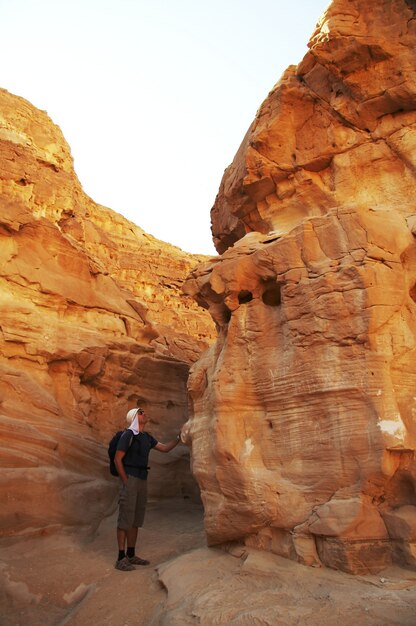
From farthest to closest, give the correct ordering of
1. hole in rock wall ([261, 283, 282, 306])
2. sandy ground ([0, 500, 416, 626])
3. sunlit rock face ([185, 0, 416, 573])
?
hole in rock wall ([261, 283, 282, 306]) → sunlit rock face ([185, 0, 416, 573]) → sandy ground ([0, 500, 416, 626])

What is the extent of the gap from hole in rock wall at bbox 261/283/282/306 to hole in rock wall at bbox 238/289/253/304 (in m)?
0.21

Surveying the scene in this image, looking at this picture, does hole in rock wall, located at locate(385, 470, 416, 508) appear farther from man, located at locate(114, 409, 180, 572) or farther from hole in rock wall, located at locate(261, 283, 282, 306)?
man, located at locate(114, 409, 180, 572)

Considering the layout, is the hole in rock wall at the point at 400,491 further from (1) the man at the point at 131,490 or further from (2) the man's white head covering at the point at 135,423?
(2) the man's white head covering at the point at 135,423

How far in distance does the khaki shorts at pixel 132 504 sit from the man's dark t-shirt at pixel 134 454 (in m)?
0.10

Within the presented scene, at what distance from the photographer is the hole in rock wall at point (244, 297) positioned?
7.06 metres

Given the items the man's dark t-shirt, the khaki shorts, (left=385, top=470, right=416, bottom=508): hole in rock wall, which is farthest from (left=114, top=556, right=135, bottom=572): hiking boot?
(left=385, top=470, right=416, bottom=508): hole in rock wall

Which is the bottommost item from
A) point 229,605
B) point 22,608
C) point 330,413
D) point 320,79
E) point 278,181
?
point 22,608

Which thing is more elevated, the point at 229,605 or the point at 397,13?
the point at 397,13

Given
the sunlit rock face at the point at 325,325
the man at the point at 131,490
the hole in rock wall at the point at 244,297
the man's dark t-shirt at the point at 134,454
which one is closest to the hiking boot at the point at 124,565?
the man at the point at 131,490

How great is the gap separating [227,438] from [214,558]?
1.46 meters

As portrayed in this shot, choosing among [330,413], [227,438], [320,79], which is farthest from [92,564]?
[320,79]

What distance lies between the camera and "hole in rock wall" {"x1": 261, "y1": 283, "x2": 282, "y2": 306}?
22.6ft

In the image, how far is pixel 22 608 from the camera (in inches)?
223

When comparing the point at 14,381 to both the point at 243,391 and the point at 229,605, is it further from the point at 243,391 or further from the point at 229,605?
the point at 229,605
